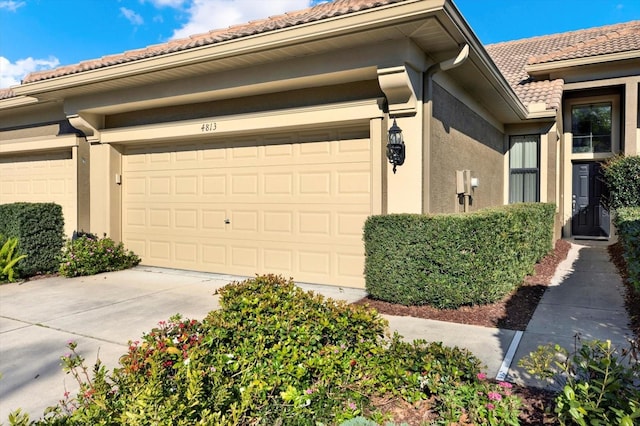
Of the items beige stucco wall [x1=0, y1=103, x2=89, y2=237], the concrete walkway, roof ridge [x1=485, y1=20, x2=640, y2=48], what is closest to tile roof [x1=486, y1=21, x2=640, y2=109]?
roof ridge [x1=485, y1=20, x2=640, y2=48]

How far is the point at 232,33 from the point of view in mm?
6770

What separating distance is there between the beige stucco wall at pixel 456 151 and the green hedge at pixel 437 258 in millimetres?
1030

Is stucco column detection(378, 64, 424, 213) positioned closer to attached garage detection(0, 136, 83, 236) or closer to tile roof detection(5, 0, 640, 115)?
tile roof detection(5, 0, 640, 115)

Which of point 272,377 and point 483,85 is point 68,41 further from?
point 272,377

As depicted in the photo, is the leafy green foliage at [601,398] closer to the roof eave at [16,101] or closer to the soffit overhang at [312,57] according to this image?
the soffit overhang at [312,57]

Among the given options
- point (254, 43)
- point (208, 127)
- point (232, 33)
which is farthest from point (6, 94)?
point (254, 43)

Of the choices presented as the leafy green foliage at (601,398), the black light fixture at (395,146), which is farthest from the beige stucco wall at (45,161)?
the leafy green foliage at (601,398)

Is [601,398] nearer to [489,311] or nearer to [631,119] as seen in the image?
[489,311]

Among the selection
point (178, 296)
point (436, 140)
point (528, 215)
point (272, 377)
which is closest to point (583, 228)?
point (528, 215)

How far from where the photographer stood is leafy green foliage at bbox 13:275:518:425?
8.05 ft

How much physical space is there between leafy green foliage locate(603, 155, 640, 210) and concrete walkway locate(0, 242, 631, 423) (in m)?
4.32

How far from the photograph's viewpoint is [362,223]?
6.96 metres

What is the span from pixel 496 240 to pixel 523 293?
1454 millimetres

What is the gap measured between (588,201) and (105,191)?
45.8 feet
